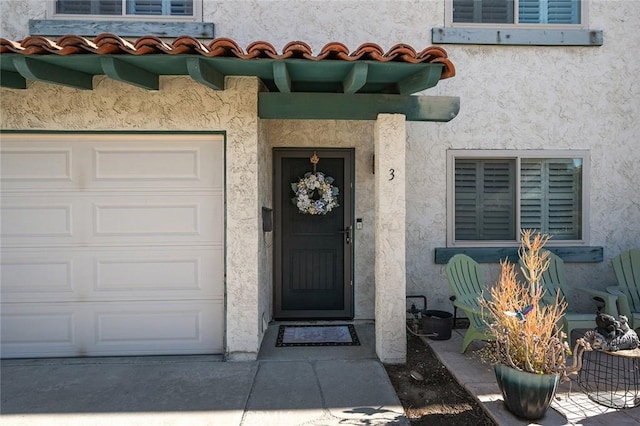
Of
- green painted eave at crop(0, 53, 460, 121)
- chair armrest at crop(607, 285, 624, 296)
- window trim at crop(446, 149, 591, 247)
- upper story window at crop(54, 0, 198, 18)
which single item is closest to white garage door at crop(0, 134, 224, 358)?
green painted eave at crop(0, 53, 460, 121)

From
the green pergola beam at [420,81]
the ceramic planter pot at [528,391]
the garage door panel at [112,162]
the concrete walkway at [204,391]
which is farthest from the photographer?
the garage door panel at [112,162]

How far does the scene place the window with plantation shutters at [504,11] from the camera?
5.61 meters

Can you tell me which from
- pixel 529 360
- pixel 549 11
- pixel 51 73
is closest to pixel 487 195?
pixel 549 11

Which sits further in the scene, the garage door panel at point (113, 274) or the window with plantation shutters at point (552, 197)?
the window with plantation shutters at point (552, 197)

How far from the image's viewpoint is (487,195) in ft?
18.6

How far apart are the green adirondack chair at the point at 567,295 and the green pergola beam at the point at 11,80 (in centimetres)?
564

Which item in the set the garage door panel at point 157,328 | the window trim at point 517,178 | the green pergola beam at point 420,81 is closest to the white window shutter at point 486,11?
the window trim at point 517,178

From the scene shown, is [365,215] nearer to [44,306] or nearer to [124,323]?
[124,323]

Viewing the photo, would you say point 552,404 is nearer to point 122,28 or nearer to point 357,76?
point 357,76

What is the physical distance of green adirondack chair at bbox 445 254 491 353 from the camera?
441 cm

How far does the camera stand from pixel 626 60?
5.59 metres

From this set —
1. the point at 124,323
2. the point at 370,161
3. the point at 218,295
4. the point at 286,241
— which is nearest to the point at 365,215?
the point at 370,161

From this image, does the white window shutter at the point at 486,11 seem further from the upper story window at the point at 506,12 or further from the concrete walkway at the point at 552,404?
the concrete walkway at the point at 552,404

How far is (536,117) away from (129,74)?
4.77 meters
